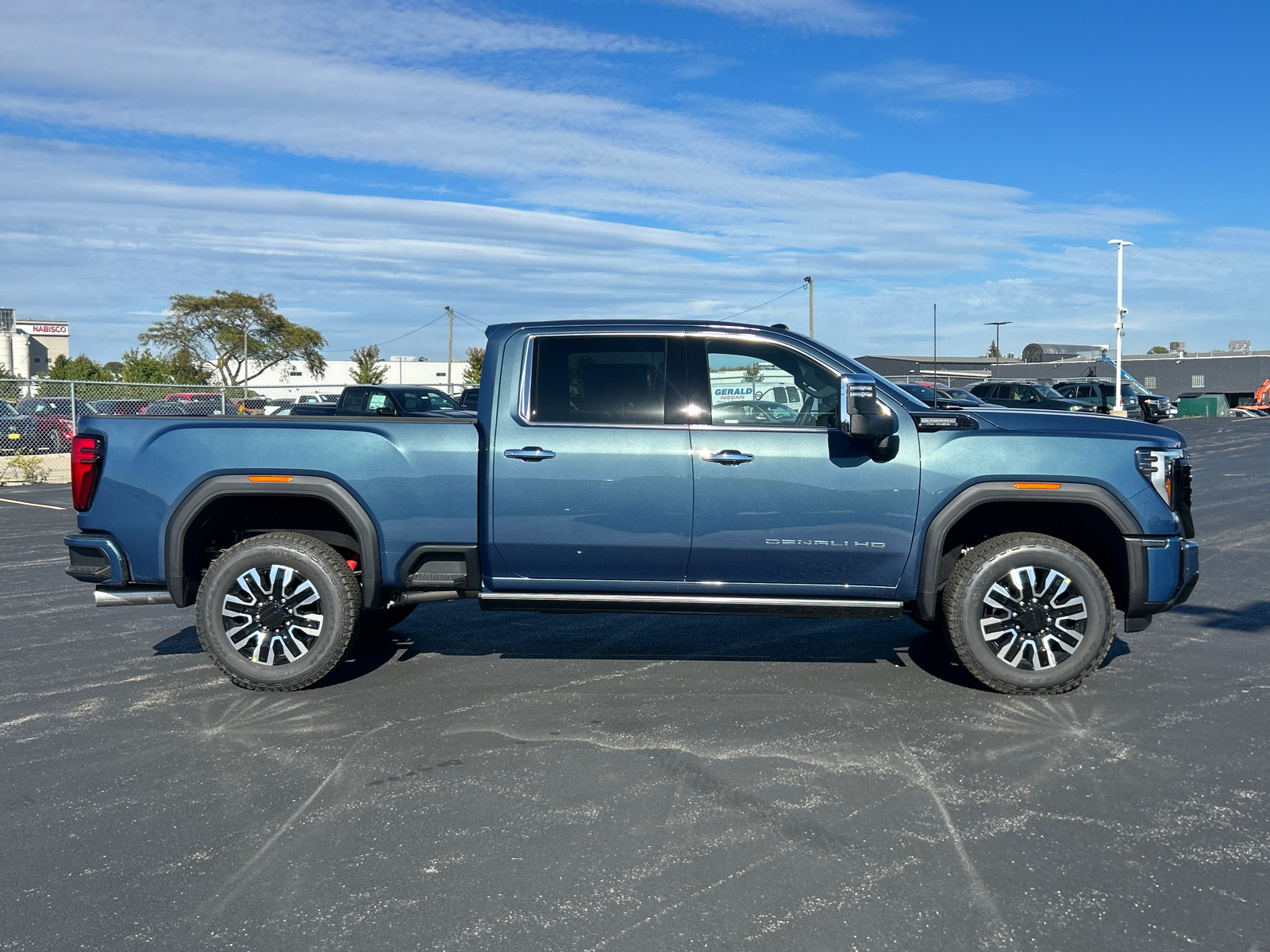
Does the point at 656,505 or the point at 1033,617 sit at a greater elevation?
the point at 656,505

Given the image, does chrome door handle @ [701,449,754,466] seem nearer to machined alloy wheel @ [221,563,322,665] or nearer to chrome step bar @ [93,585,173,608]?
machined alloy wheel @ [221,563,322,665]

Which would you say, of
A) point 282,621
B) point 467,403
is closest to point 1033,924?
point 282,621

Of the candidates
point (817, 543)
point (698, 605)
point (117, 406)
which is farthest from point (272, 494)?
point (117, 406)

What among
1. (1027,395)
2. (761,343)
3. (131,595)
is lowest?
(131,595)

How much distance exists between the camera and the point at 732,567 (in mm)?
5684

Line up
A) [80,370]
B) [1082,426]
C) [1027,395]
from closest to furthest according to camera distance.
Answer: [1082,426]
[1027,395]
[80,370]

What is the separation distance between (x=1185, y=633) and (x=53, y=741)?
696 cm

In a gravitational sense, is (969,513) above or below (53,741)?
above

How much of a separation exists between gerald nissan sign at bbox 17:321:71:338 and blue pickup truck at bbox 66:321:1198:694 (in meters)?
121

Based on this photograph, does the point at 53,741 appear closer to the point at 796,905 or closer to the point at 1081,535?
the point at 796,905

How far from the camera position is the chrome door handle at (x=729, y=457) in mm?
5566

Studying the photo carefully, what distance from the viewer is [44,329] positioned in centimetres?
11312

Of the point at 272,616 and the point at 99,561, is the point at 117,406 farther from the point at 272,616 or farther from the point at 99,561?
the point at 272,616

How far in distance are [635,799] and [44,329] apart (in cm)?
12737
